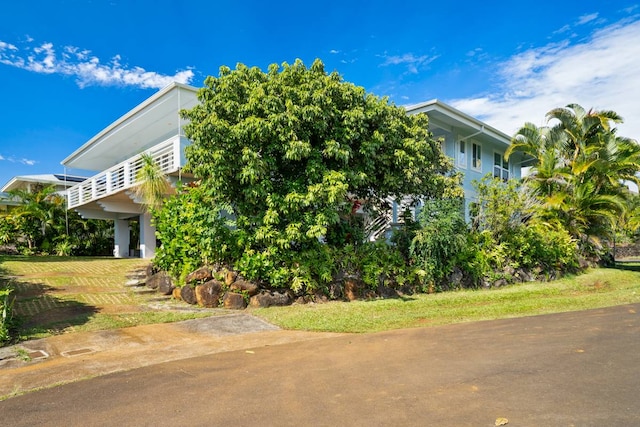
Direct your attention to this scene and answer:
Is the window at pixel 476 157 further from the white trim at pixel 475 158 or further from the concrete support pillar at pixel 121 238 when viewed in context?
the concrete support pillar at pixel 121 238

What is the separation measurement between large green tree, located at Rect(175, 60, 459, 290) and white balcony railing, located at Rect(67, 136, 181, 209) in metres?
3.69

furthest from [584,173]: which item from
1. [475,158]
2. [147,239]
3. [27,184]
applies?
[27,184]

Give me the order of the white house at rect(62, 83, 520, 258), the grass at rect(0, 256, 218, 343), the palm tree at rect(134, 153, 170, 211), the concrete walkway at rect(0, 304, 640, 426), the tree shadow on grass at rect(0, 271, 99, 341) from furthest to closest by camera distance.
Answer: the white house at rect(62, 83, 520, 258) → the palm tree at rect(134, 153, 170, 211) → the grass at rect(0, 256, 218, 343) → the tree shadow on grass at rect(0, 271, 99, 341) → the concrete walkway at rect(0, 304, 640, 426)

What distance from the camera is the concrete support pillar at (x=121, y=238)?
80.1 ft

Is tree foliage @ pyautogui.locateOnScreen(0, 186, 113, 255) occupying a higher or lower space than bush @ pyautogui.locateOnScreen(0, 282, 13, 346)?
higher

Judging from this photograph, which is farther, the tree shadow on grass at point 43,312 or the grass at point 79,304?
the grass at point 79,304

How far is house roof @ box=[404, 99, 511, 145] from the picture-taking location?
17000mm

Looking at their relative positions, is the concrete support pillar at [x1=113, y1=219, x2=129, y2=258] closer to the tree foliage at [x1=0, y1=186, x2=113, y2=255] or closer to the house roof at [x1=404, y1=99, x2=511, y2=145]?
the tree foliage at [x1=0, y1=186, x2=113, y2=255]

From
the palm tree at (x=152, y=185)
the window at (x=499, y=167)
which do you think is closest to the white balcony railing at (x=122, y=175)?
the palm tree at (x=152, y=185)

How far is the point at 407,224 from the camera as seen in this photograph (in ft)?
43.5

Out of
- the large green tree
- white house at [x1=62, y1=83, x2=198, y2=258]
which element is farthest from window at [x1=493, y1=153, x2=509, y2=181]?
white house at [x1=62, y1=83, x2=198, y2=258]

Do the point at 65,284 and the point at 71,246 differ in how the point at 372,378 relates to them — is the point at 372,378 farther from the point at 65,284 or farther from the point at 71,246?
the point at 71,246

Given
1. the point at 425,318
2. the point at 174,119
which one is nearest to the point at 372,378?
the point at 425,318

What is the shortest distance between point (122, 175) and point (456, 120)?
1447 cm
